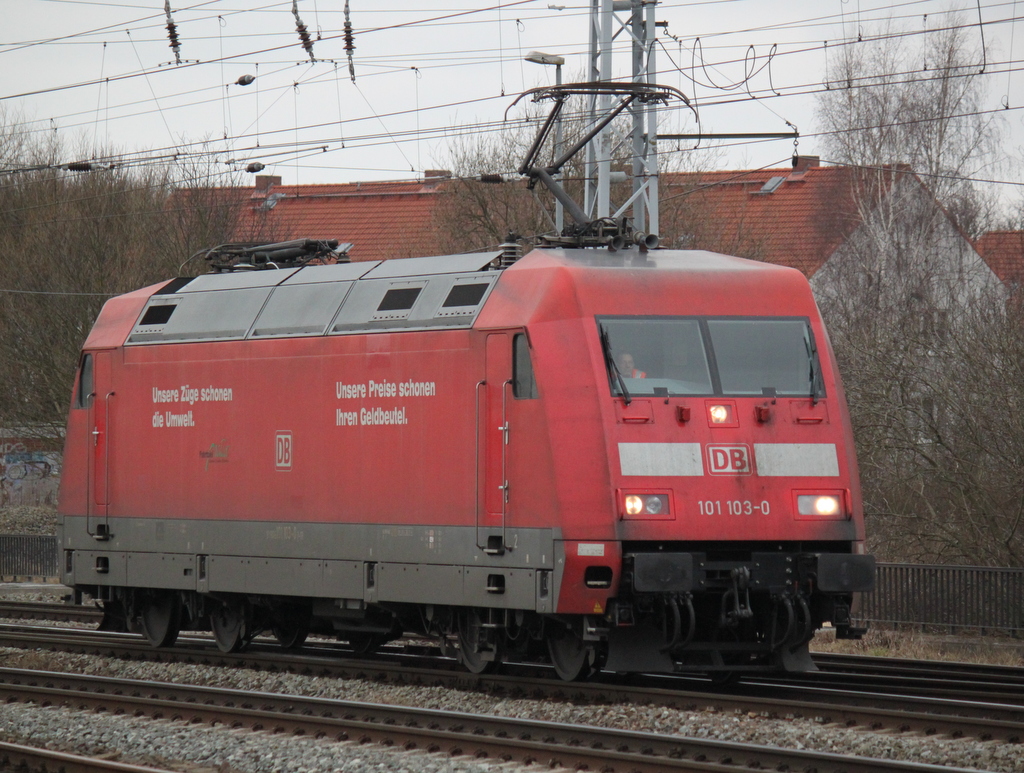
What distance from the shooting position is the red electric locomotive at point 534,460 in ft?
37.8

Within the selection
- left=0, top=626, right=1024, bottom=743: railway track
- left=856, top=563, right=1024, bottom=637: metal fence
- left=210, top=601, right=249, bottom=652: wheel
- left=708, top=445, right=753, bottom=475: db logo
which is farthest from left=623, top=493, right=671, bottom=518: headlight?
left=856, top=563, right=1024, bottom=637: metal fence

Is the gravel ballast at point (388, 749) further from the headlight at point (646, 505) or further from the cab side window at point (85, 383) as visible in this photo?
the cab side window at point (85, 383)

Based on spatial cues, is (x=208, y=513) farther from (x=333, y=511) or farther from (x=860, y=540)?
(x=860, y=540)

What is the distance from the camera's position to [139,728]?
37.9ft

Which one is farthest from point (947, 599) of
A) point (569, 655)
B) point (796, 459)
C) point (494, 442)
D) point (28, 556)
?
point (28, 556)

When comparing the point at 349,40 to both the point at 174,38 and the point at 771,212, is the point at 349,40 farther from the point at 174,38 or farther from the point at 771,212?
the point at 771,212

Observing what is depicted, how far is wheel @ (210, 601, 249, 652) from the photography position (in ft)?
51.1

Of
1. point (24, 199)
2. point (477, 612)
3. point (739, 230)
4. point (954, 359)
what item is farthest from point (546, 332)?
point (24, 199)

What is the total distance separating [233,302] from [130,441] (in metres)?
2.13

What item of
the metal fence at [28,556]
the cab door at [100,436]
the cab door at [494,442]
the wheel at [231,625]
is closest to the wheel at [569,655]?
the cab door at [494,442]

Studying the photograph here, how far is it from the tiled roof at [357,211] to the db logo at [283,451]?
23.9 m

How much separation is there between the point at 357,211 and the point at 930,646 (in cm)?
3015

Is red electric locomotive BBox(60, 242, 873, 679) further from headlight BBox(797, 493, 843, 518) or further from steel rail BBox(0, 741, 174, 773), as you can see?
steel rail BBox(0, 741, 174, 773)

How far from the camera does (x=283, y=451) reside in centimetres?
1442
